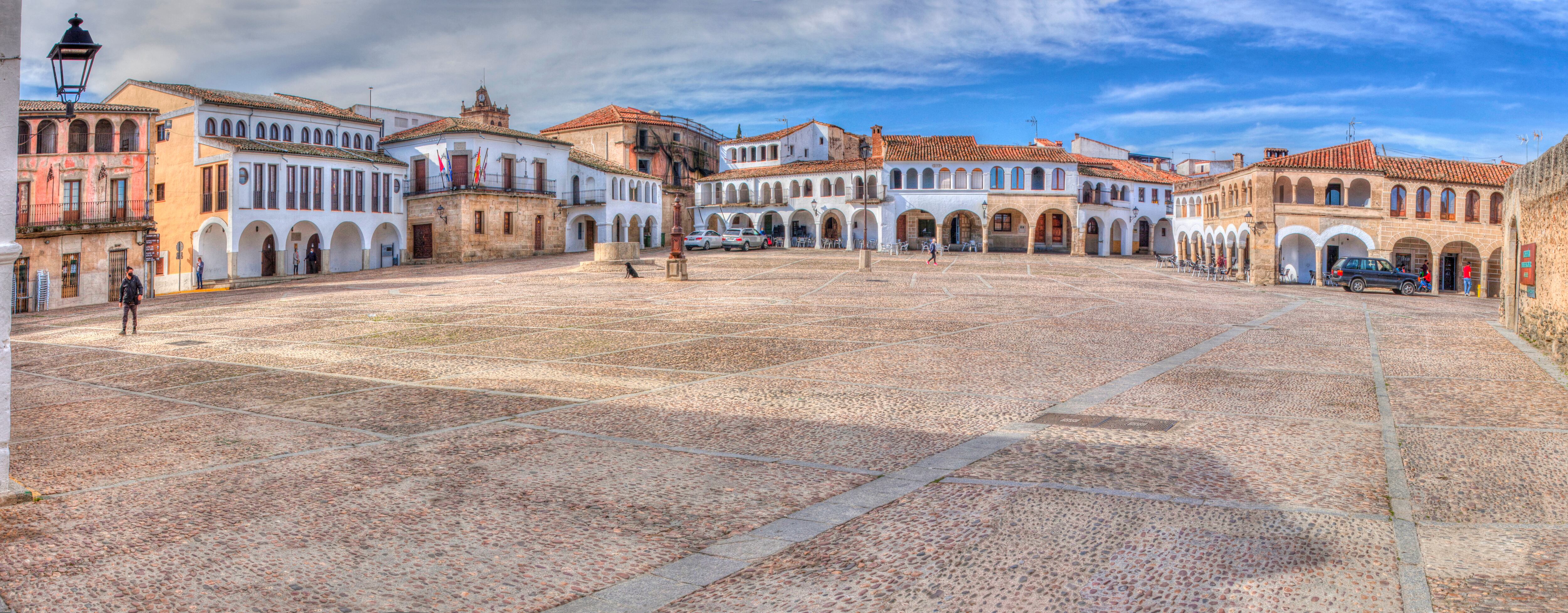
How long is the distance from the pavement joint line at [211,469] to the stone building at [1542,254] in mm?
15110

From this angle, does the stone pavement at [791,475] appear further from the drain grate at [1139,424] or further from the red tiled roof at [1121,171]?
the red tiled roof at [1121,171]

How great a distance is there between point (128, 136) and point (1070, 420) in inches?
1843

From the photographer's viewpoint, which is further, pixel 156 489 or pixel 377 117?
pixel 377 117

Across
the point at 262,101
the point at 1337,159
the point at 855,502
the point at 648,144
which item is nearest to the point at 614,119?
the point at 648,144

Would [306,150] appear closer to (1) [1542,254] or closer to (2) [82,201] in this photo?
A: (2) [82,201]

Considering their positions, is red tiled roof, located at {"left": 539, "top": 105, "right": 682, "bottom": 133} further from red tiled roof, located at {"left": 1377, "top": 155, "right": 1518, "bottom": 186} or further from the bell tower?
red tiled roof, located at {"left": 1377, "top": 155, "right": 1518, "bottom": 186}

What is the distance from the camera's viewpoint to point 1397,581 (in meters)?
4.88

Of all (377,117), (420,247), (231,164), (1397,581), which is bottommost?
(1397,581)

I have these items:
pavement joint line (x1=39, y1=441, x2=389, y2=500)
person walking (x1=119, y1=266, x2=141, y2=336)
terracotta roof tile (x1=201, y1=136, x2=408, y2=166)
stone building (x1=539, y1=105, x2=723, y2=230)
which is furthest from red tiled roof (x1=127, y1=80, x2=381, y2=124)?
pavement joint line (x1=39, y1=441, x2=389, y2=500)

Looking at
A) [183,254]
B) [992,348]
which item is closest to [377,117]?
[183,254]

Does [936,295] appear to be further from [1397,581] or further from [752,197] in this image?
[752,197]

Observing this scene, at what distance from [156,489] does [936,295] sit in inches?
825

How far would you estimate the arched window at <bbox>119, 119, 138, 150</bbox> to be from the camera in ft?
136

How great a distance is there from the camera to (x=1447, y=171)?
41531 millimetres
